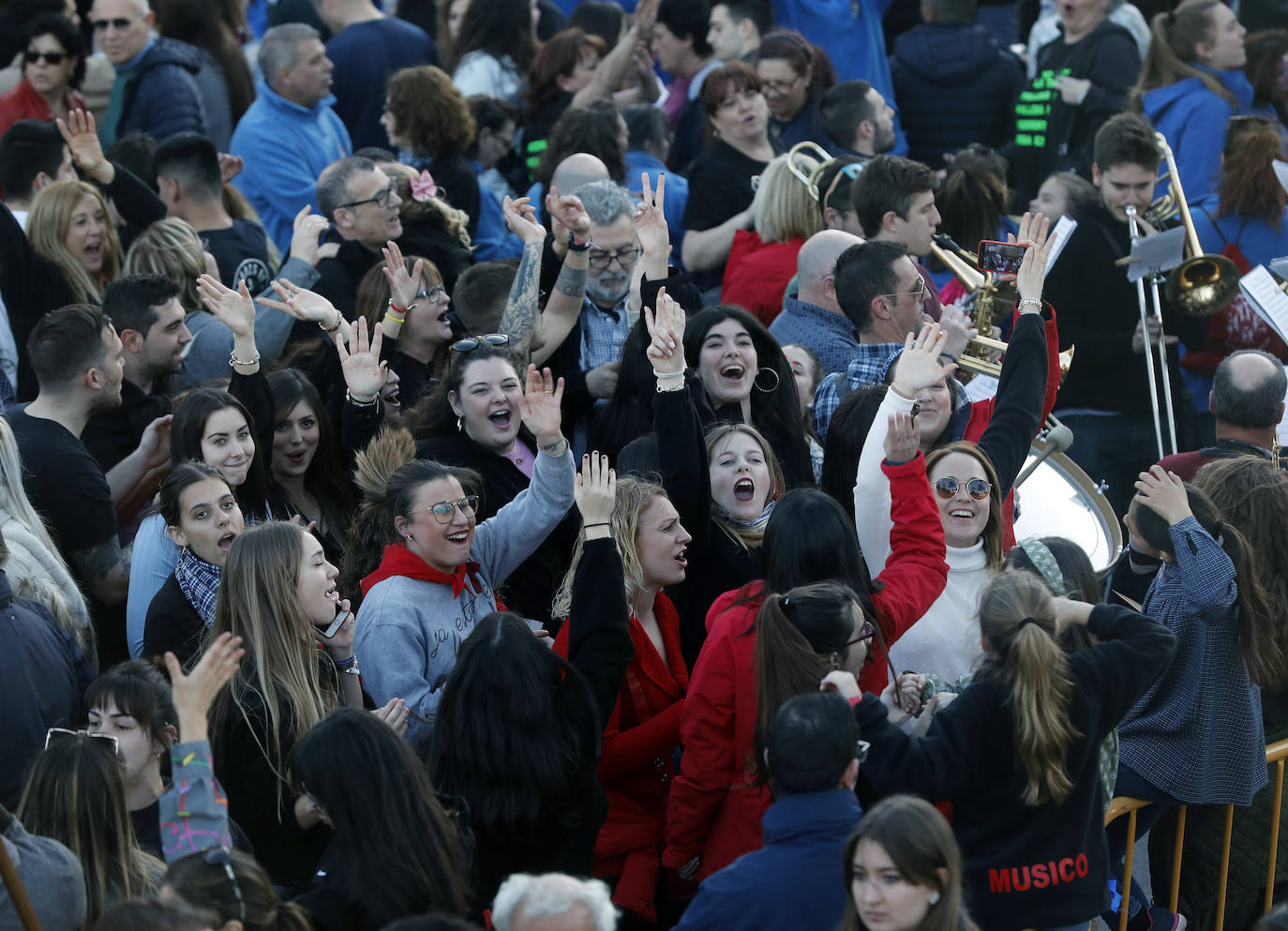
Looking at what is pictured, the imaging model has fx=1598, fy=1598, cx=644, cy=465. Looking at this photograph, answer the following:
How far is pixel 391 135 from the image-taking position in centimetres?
808

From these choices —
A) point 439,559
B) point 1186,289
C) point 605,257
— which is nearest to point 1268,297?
point 1186,289

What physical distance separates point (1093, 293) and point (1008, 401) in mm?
2586

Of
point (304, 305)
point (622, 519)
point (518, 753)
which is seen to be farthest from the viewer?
point (304, 305)

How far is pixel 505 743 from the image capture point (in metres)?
3.79

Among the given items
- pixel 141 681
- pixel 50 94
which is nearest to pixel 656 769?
pixel 141 681

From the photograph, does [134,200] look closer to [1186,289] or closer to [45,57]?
[45,57]

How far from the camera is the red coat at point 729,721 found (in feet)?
13.8

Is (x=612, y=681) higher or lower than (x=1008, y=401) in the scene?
lower

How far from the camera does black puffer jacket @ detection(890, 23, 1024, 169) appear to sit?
935 cm

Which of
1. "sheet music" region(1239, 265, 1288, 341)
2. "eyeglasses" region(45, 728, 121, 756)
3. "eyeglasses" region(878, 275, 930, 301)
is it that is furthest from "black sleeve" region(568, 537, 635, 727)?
"sheet music" region(1239, 265, 1288, 341)

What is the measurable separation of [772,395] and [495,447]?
104 centimetres

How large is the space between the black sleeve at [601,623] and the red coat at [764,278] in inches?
114

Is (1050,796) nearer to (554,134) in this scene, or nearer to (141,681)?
(141,681)

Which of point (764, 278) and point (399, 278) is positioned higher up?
point (399, 278)
